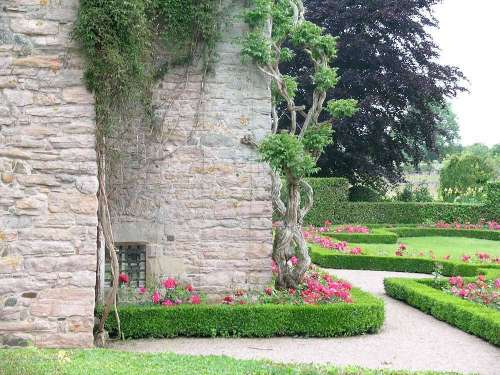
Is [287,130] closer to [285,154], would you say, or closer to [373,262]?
[285,154]

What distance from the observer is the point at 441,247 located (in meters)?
16.2

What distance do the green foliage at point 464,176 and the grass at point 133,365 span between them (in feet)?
66.0

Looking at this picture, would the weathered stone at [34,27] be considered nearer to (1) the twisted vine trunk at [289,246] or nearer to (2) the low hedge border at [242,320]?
(2) the low hedge border at [242,320]

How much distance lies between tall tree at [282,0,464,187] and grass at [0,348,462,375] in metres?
16.5

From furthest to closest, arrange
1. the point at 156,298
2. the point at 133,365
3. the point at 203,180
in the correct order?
1. the point at 203,180
2. the point at 156,298
3. the point at 133,365

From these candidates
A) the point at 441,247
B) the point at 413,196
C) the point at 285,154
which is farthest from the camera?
the point at 413,196

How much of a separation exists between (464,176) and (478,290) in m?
16.0

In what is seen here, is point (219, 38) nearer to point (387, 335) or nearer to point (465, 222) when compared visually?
point (387, 335)

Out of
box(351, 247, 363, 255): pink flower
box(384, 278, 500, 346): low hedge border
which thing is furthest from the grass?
box(351, 247, 363, 255): pink flower

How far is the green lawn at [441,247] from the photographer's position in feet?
47.6

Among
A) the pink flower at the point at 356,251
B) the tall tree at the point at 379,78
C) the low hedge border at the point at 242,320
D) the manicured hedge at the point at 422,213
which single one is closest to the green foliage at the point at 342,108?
the low hedge border at the point at 242,320

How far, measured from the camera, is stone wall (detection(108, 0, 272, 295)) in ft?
26.9

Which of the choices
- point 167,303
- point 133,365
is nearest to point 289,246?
point 167,303

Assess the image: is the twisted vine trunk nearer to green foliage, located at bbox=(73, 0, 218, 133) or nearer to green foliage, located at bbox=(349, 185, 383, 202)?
green foliage, located at bbox=(73, 0, 218, 133)
